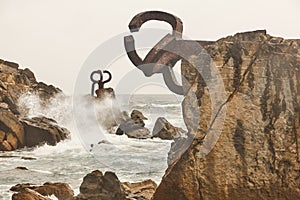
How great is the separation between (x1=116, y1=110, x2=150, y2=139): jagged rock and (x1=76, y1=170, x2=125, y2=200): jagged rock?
13.1m

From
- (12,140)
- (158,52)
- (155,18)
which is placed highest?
(155,18)

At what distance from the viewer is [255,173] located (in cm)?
348

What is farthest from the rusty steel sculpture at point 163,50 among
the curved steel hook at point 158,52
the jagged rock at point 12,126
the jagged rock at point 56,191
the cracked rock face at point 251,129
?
the jagged rock at point 12,126

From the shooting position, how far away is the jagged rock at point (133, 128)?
1980cm

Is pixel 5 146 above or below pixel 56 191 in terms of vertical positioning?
above

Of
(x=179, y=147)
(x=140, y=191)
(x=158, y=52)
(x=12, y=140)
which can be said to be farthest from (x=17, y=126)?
(x=158, y=52)

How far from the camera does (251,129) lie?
11.4 feet

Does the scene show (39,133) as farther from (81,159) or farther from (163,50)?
(163,50)

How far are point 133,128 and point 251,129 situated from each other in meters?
17.6

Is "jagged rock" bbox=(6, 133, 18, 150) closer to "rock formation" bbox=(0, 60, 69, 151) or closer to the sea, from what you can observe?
"rock formation" bbox=(0, 60, 69, 151)

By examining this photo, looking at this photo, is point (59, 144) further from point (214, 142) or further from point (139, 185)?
point (214, 142)

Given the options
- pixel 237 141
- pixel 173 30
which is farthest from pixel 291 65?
pixel 173 30

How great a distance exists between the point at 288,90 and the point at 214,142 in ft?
2.66

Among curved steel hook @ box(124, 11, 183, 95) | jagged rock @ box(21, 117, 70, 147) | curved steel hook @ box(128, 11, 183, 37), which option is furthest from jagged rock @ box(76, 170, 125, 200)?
jagged rock @ box(21, 117, 70, 147)
